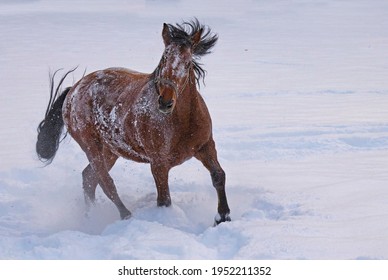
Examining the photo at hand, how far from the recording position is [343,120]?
9.44m

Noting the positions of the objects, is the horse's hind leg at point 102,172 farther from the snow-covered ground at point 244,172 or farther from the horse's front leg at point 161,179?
the horse's front leg at point 161,179

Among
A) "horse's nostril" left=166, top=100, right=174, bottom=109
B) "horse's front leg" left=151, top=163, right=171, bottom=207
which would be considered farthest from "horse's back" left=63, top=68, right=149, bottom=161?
"horse's nostril" left=166, top=100, right=174, bottom=109

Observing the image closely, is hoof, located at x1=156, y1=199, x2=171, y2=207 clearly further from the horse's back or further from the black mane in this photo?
the black mane

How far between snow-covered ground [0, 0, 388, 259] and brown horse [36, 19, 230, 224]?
391mm

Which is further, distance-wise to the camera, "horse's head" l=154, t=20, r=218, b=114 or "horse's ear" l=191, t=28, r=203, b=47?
"horse's ear" l=191, t=28, r=203, b=47

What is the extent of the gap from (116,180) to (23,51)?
45.8 ft

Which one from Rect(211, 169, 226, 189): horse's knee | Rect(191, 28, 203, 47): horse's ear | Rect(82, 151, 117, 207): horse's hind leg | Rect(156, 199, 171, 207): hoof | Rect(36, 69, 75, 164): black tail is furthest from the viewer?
Rect(36, 69, 75, 164): black tail

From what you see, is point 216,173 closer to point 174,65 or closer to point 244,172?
point 174,65

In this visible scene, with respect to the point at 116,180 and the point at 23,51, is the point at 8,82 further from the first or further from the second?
the point at 116,180

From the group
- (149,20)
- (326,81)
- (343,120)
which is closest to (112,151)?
(343,120)

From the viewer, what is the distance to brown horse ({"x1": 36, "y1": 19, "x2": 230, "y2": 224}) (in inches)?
187

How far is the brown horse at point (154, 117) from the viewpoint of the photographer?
15.6 ft

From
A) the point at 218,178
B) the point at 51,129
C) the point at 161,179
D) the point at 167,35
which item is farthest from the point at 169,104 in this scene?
the point at 51,129
